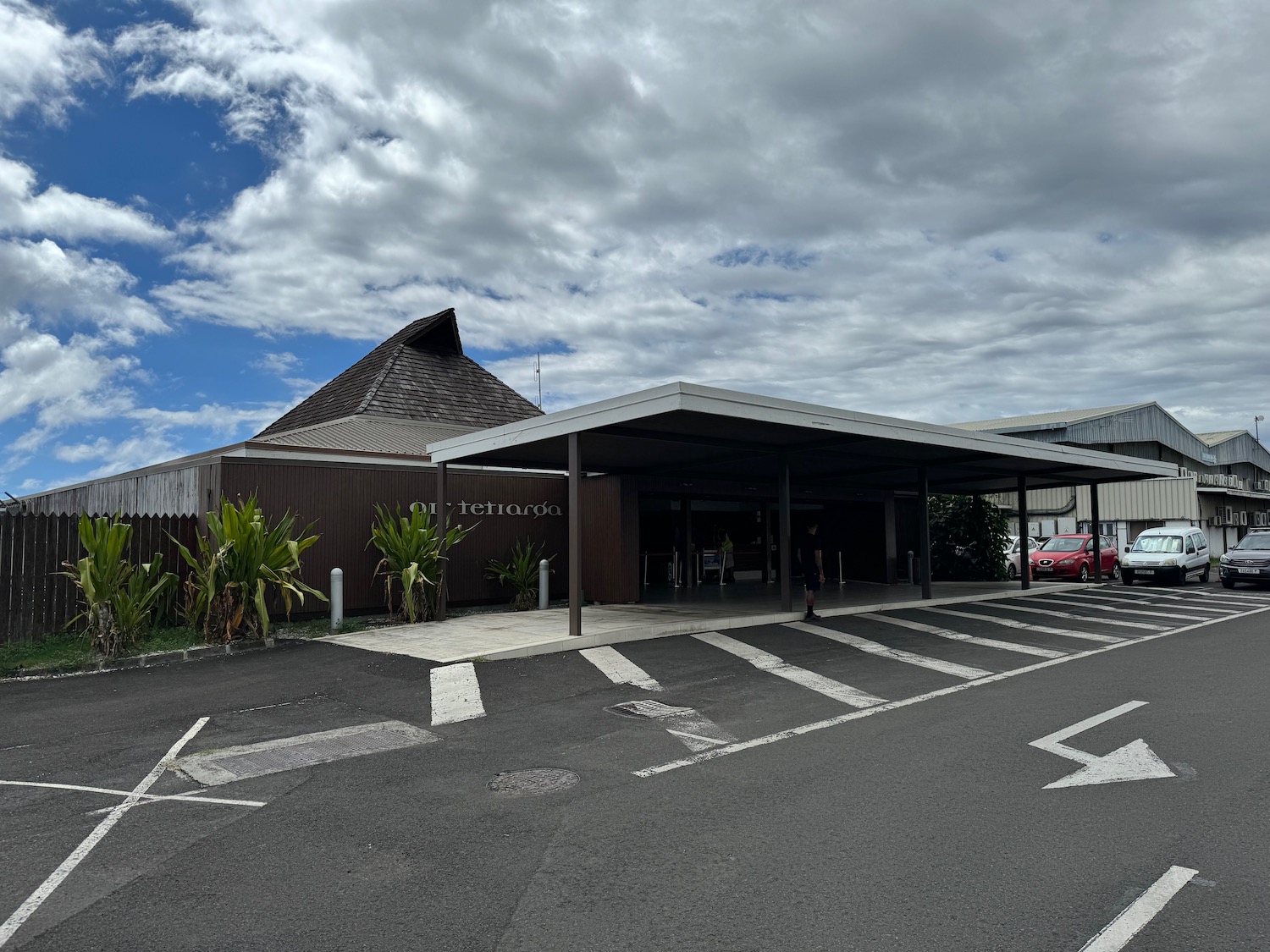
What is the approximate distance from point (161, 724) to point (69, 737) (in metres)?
0.66

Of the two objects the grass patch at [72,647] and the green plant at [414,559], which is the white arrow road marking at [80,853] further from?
A: the green plant at [414,559]

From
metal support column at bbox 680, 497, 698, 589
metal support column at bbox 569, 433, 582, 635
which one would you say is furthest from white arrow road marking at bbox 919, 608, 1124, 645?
metal support column at bbox 569, 433, 582, 635

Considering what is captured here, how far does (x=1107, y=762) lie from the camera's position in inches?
227

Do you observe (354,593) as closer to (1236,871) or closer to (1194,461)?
(1236,871)

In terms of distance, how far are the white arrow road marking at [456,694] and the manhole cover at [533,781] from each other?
1720 mm

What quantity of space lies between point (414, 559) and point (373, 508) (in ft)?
5.82

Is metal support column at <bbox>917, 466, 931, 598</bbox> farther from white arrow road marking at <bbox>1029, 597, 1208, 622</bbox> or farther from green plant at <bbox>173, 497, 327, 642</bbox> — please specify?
green plant at <bbox>173, 497, 327, 642</bbox>

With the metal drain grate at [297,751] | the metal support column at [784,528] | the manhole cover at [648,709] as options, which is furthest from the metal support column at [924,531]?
the metal drain grate at [297,751]

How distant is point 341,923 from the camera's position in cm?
363

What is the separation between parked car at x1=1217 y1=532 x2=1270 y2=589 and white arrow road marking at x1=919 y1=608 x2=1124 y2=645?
10.9m

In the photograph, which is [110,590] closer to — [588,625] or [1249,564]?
[588,625]

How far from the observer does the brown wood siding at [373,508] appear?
1353 centimetres

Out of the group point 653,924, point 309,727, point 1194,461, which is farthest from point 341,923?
point 1194,461

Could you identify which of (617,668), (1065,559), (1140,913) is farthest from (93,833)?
(1065,559)
